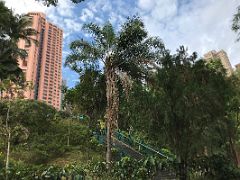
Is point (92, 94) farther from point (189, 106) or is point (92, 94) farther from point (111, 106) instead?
point (189, 106)

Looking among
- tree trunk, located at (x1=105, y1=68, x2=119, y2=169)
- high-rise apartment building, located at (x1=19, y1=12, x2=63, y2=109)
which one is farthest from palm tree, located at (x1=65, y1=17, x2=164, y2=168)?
high-rise apartment building, located at (x1=19, y1=12, x2=63, y2=109)

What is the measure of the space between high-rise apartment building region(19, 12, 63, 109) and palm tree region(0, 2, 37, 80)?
50159 millimetres

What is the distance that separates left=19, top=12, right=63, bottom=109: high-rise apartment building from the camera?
263 ft

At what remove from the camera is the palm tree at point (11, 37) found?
83.0ft

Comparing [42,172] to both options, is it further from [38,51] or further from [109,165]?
[38,51]

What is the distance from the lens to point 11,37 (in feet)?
91.3

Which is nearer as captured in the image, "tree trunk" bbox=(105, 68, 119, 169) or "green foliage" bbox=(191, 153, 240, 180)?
"green foliage" bbox=(191, 153, 240, 180)

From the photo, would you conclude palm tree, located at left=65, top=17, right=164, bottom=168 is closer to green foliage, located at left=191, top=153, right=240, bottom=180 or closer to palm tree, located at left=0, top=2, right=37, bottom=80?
green foliage, located at left=191, top=153, right=240, bottom=180

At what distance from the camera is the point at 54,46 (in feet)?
303

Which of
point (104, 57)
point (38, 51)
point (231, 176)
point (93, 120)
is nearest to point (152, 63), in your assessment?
point (104, 57)

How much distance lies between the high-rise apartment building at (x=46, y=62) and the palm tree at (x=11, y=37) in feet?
165

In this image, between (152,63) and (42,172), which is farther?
(152,63)

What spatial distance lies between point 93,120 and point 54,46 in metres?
73.4

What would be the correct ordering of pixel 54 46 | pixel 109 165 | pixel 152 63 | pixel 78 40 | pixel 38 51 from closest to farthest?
1. pixel 109 165
2. pixel 152 63
3. pixel 78 40
4. pixel 38 51
5. pixel 54 46
